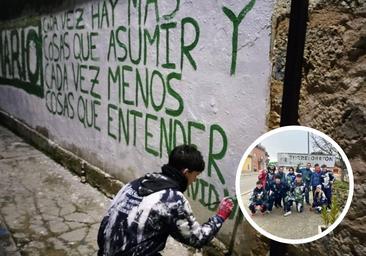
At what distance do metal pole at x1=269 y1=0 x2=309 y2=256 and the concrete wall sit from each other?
0.35m

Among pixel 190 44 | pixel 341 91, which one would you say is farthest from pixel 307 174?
pixel 190 44

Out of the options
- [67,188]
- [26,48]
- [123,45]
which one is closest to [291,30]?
[123,45]

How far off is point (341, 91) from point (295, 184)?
716 millimetres

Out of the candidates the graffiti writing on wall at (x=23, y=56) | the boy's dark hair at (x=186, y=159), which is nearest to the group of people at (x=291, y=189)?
the boy's dark hair at (x=186, y=159)

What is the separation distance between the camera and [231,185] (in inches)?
124

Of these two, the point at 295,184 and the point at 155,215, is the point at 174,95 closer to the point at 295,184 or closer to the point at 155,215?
the point at 155,215

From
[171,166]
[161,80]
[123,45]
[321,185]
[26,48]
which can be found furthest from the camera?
[26,48]

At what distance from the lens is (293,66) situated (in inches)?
92.1

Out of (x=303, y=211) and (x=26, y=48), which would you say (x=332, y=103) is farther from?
(x=26, y=48)

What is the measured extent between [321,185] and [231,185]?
1.54 m

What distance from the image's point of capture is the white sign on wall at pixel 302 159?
1.62 meters

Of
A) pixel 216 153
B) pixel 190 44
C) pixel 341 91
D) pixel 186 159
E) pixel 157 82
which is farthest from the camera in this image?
pixel 157 82

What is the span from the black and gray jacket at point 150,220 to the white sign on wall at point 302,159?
0.79 m

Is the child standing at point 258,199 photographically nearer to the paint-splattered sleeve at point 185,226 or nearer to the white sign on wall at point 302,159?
the white sign on wall at point 302,159
